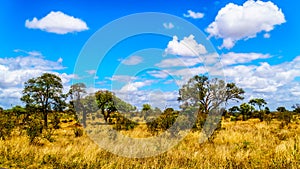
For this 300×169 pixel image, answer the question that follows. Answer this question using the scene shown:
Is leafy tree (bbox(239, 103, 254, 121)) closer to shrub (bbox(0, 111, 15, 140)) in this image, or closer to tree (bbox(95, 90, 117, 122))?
tree (bbox(95, 90, 117, 122))

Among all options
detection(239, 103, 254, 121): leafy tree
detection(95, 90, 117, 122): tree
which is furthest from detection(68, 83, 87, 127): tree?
detection(239, 103, 254, 121): leafy tree

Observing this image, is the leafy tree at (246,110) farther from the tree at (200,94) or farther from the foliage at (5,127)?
the foliage at (5,127)

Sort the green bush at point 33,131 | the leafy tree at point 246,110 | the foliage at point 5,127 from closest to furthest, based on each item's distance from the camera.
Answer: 1. the green bush at point 33,131
2. the foliage at point 5,127
3. the leafy tree at point 246,110

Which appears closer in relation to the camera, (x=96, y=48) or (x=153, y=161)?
(x=153, y=161)

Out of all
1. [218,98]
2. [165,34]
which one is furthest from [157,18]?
[218,98]

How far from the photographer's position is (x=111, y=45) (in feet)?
57.3

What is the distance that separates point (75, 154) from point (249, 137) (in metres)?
9.34

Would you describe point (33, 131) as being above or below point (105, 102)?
below

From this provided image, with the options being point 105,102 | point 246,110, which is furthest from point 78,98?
point 246,110

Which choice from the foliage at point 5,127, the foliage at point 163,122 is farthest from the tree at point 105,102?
the foliage at point 5,127

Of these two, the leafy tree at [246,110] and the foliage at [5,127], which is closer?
the foliage at [5,127]

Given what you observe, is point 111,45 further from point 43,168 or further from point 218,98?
point 43,168

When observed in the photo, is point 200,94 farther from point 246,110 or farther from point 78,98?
point 246,110

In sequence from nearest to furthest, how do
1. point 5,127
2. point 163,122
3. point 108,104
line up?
point 5,127 → point 163,122 → point 108,104
